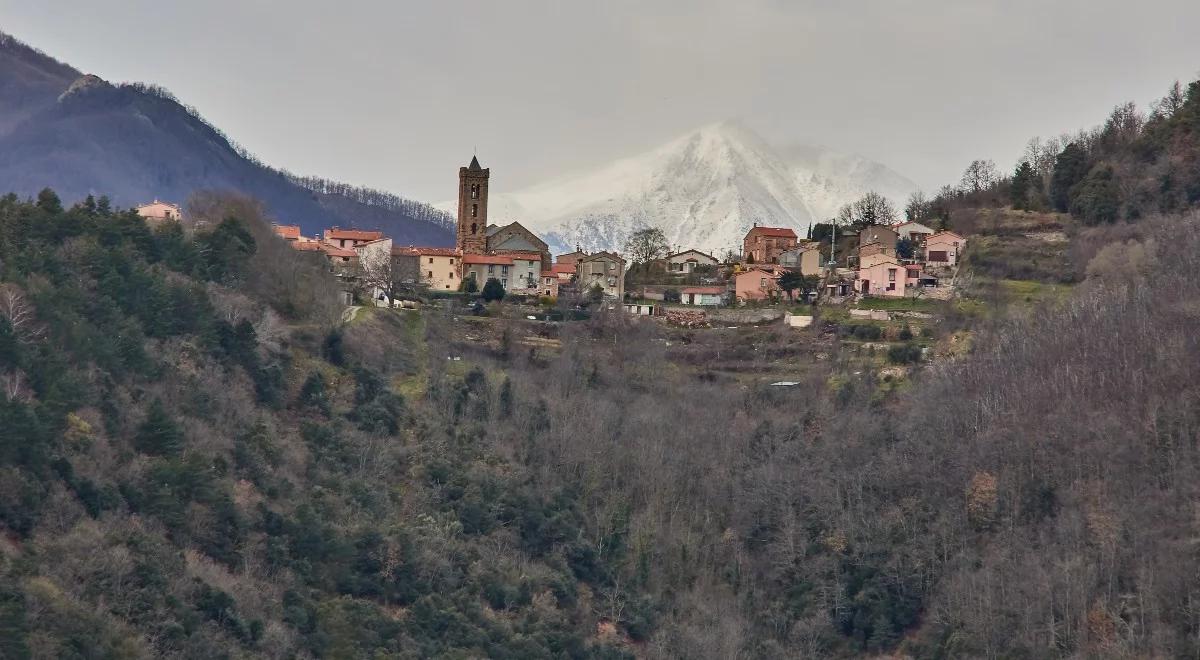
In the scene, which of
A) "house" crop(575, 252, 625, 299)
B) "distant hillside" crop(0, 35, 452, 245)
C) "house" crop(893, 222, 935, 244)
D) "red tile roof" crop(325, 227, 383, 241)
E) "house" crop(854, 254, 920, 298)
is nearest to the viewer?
"house" crop(854, 254, 920, 298)

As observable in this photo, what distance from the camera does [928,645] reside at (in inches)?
1715

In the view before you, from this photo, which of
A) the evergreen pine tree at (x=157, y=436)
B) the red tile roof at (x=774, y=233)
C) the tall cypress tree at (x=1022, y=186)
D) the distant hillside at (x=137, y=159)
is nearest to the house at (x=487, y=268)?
the red tile roof at (x=774, y=233)

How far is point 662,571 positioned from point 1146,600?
1393 cm

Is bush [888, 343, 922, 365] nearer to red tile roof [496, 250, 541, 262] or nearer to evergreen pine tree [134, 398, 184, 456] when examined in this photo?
red tile roof [496, 250, 541, 262]

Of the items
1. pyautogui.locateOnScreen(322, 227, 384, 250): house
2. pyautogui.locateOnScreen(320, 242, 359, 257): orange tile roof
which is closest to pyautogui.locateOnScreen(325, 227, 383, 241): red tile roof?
pyautogui.locateOnScreen(322, 227, 384, 250): house

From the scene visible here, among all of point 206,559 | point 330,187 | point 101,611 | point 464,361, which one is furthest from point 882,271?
point 330,187

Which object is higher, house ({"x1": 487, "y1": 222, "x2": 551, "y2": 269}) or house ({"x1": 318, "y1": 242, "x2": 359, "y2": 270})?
house ({"x1": 487, "y1": 222, "x2": 551, "y2": 269})

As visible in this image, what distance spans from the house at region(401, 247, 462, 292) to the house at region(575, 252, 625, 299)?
15.0ft

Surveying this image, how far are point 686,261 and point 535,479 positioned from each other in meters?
24.4

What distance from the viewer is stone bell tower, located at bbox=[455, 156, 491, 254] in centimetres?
7556

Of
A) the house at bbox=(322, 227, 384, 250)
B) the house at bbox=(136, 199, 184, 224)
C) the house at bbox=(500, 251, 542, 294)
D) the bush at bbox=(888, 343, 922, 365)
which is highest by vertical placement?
the house at bbox=(136, 199, 184, 224)

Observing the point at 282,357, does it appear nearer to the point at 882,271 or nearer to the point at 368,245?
the point at 368,245

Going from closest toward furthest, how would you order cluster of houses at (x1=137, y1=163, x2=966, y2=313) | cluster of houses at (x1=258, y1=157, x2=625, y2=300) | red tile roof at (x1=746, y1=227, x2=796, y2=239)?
cluster of houses at (x1=137, y1=163, x2=966, y2=313)
cluster of houses at (x1=258, y1=157, x2=625, y2=300)
red tile roof at (x1=746, y1=227, x2=796, y2=239)

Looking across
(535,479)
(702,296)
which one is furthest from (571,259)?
(535,479)
